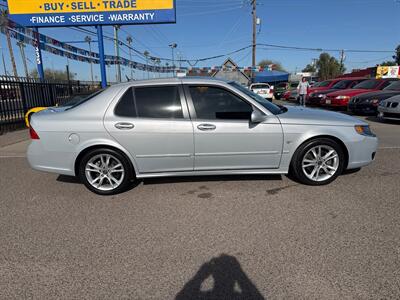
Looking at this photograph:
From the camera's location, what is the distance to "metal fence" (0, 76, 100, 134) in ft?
31.1

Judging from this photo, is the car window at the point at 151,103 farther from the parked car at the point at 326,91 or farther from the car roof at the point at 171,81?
the parked car at the point at 326,91

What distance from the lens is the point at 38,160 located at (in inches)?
155

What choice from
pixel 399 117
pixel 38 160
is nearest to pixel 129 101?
pixel 38 160

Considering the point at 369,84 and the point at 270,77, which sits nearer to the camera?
the point at 369,84

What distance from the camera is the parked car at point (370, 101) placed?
10727mm

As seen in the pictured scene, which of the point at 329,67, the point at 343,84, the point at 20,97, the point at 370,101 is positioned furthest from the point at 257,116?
the point at 329,67

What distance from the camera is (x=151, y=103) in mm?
3850

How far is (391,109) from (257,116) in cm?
781

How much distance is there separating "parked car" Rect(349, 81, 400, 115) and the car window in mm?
9835

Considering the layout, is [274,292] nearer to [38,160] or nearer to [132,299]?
[132,299]

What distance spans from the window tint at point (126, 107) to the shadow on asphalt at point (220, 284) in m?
2.26

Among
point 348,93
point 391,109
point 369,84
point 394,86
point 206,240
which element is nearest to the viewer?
point 206,240

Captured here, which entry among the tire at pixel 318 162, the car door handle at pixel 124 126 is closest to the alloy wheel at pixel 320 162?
the tire at pixel 318 162

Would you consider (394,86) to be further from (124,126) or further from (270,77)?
(270,77)
